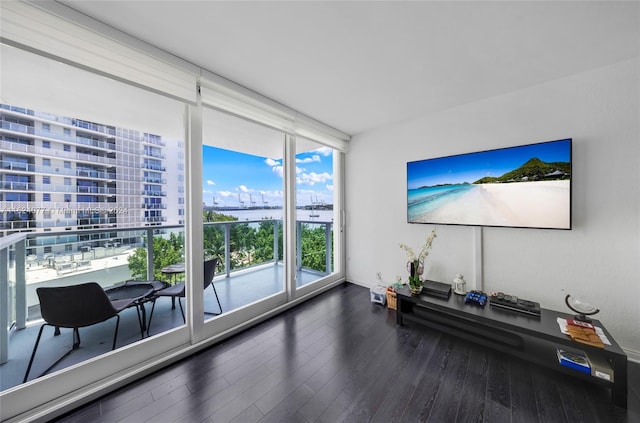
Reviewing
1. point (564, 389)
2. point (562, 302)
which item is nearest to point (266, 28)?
point (564, 389)

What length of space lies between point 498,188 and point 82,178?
11.9ft

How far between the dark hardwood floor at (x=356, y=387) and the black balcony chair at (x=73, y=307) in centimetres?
53

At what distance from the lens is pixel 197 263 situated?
1.98 metres

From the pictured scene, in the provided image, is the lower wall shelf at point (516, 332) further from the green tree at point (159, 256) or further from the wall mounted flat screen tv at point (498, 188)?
the green tree at point (159, 256)

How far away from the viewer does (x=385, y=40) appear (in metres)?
1.60

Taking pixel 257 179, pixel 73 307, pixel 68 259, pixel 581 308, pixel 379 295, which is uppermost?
pixel 257 179

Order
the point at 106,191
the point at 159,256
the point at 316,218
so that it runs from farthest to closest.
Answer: the point at 316,218 < the point at 159,256 < the point at 106,191

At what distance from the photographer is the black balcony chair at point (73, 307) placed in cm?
150

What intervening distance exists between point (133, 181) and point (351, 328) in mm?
2498

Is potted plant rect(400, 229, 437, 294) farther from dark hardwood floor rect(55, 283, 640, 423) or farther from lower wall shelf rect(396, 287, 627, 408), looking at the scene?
dark hardwood floor rect(55, 283, 640, 423)

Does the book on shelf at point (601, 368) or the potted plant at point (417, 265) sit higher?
the potted plant at point (417, 265)

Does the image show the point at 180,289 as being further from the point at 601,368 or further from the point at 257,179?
the point at 601,368

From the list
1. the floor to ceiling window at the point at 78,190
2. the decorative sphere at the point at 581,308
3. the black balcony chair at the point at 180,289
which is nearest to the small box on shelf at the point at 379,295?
the decorative sphere at the point at 581,308

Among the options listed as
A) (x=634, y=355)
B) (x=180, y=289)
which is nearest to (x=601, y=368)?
(x=634, y=355)
